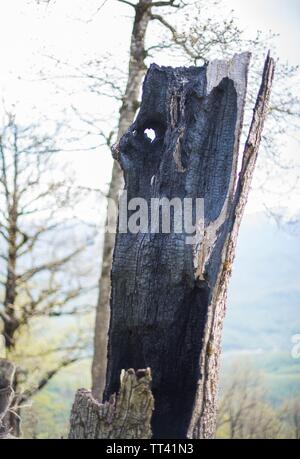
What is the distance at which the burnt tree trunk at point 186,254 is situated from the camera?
169 inches

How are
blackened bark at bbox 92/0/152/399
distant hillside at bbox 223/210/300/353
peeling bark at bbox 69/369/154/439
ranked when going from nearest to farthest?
peeling bark at bbox 69/369/154/439, blackened bark at bbox 92/0/152/399, distant hillside at bbox 223/210/300/353

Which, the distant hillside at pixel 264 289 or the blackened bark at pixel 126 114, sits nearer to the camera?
the blackened bark at pixel 126 114

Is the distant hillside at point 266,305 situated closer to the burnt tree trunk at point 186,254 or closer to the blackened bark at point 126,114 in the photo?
the blackened bark at point 126,114

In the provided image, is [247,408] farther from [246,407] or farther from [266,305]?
[266,305]

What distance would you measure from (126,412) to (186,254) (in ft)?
3.60

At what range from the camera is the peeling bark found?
3.67 metres

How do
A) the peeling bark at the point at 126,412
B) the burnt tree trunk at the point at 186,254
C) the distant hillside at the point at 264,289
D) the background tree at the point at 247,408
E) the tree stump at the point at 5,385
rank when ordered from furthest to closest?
the background tree at the point at 247,408
the distant hillside at the point at 264,289
the tree stump at the point at 5,385
the burnt tree trunk at the point at 186,254
the peeling bark at the point at 126,412

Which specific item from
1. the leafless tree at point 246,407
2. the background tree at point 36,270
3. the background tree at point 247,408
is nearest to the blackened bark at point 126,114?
the background tree at point 36,270

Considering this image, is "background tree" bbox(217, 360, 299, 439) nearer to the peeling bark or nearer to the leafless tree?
the leafless tree
